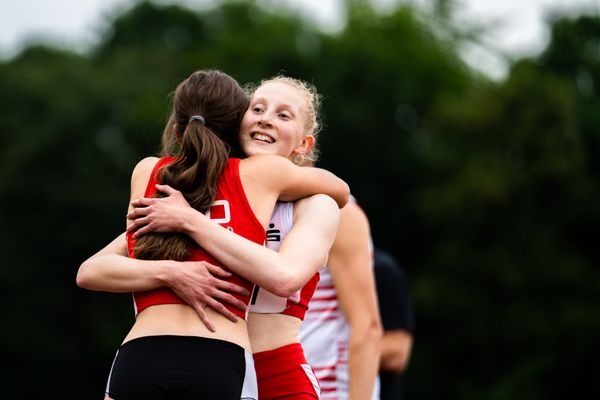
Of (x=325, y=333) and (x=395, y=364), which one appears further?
(x=395, y=364)

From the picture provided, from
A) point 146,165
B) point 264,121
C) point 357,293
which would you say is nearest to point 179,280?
point 146,165

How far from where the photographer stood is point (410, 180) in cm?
3259

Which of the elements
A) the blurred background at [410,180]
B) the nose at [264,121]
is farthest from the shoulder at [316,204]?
the blurred background at [410,180]

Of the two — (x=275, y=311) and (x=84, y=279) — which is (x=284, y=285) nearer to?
(x=275, y=311)

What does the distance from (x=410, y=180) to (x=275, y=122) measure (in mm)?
28455

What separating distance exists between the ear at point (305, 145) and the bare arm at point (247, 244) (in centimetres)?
64

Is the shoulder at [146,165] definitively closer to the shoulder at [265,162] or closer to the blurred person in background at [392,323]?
the shoulder at [265,162]

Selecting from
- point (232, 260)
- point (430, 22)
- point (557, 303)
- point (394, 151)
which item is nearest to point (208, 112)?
point (232, 260)

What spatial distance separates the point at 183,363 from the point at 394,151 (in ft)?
96.1

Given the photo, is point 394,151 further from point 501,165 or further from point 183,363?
point 183,363

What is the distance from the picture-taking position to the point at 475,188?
29625 mm

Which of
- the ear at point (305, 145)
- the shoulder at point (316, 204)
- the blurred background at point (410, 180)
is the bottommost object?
the shoulder at point (316, 204)

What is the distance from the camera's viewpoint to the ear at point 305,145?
458 centimetres

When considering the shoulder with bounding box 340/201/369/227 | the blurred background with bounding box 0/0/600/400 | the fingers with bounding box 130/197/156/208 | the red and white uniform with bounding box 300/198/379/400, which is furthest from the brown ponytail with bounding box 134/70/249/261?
the blurred background with bounding box 0/0/600/400
